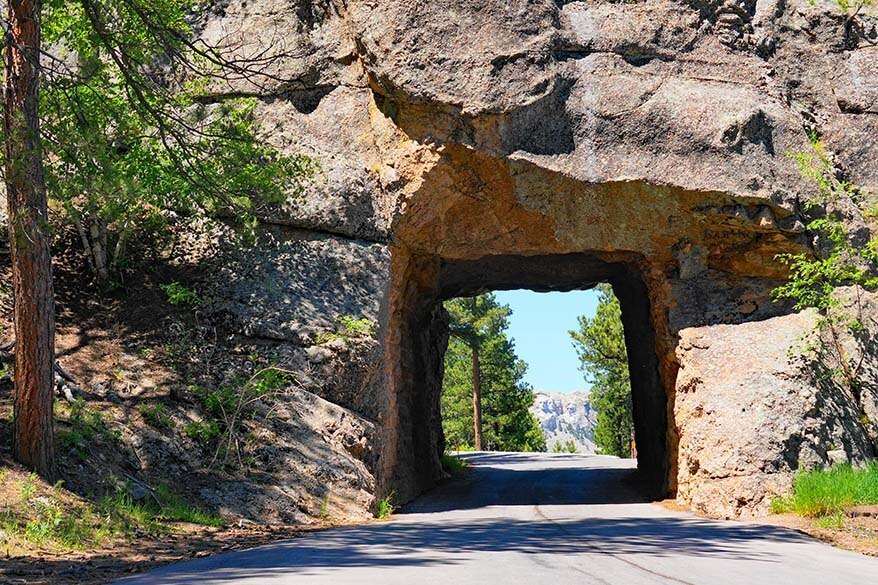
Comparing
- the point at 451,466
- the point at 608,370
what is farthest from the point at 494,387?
the point at 451,466

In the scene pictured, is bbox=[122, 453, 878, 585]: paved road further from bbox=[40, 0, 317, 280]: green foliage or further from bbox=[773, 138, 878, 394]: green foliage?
bbox=[40, 0, 317, 280]: green foliage

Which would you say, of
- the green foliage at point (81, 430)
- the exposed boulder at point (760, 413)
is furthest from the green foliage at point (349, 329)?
the exposed boulder at point (760, 413)

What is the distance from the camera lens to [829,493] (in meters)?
10.7

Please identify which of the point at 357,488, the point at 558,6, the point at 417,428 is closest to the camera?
the point at 357,488

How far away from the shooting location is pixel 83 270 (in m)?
14.7

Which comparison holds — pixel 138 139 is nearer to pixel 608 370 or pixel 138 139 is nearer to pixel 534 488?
pixel 534 488

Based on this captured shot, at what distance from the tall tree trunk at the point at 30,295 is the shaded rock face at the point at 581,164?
14.5 feet

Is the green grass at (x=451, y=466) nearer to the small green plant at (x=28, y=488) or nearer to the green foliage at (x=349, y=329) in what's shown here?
the green foliage at (x=349, y=329)

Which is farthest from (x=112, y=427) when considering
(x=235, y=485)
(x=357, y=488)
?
(x=357, y=488)

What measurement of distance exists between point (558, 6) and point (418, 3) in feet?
9.15

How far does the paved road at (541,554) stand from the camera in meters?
5.87

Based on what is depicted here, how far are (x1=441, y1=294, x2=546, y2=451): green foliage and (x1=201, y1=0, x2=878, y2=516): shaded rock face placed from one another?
27.5 metres

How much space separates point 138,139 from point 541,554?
8.22 m

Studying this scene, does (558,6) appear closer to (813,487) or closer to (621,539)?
(813,487)
